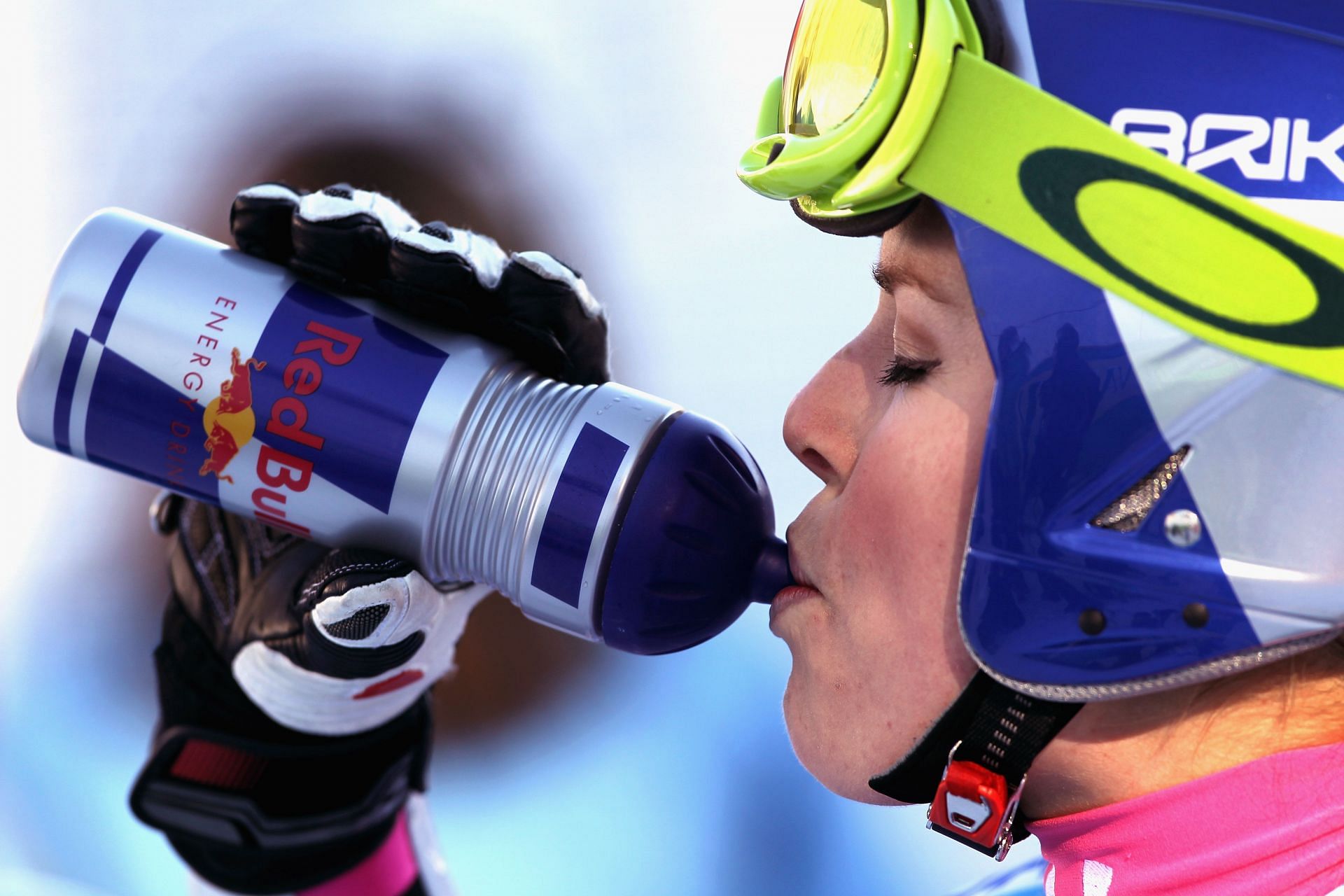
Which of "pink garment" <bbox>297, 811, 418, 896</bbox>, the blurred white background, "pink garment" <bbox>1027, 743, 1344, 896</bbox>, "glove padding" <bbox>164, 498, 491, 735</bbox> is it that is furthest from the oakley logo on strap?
the blurred white background

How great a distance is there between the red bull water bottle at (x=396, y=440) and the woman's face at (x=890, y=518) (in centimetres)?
8

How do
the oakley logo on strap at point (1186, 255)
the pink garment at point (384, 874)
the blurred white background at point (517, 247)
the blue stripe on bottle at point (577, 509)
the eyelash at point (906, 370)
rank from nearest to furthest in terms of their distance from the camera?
the oakley logo on strap at point (1186, 255), the eyelash at point (906, 370), the blue stripe on bottle at point (577, 509), the pink garment at point (384, 874), the blurred white background at point (517, 247)

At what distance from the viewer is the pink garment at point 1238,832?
25.3 inches

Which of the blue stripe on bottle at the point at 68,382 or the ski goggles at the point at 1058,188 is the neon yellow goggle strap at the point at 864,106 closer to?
the ski goggles at the point at 1058,188

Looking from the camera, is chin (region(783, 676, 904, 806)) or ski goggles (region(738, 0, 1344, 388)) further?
chin (region(783, 676, 904, 806))

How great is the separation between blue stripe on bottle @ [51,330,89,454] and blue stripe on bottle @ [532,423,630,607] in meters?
0.34

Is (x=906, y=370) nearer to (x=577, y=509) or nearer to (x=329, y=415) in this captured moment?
(x=577, y=509)

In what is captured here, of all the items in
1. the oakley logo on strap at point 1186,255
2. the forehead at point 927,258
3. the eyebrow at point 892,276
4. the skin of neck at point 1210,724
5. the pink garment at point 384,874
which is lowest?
the pink garment at point 384,874

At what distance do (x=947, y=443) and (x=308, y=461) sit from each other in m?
0.42

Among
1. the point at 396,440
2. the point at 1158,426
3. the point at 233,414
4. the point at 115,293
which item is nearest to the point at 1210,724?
the point at 1158,426

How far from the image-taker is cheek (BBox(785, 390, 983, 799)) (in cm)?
69

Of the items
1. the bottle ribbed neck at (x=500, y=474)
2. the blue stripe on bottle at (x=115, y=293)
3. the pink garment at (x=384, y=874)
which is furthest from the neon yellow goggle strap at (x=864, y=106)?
the pink garment at (x=384, y=874)

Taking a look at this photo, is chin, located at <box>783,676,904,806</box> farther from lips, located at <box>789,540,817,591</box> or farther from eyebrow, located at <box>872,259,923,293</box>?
eyebrow, located at <box>872,259,923,293</box>

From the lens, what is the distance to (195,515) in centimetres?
119
